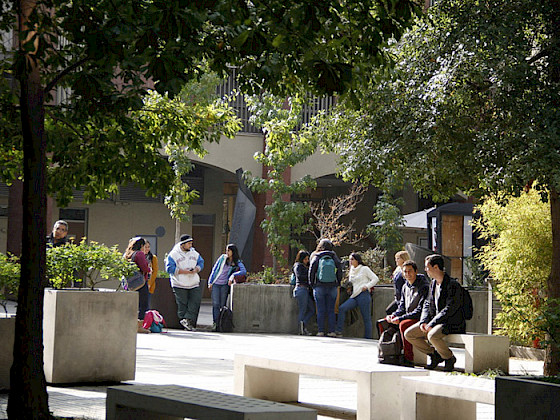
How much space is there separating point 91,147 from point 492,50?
4.98 m

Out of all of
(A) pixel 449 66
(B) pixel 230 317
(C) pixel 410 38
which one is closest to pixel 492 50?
(A) pixel 449 66

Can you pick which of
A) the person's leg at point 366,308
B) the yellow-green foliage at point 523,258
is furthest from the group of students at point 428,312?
the person's leg at point 366,308

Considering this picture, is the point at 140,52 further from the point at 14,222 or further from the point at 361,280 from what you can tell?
the point at 14,222

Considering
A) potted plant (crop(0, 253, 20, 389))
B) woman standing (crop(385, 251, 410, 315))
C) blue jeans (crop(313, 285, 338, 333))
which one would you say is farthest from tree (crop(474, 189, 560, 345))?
potted plant (crop(0, 253, 20, 389))

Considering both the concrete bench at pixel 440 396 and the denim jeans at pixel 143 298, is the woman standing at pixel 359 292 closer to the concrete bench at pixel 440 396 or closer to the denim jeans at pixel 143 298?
the denim jeans at pixel 143 298

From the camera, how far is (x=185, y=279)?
18.1 meters

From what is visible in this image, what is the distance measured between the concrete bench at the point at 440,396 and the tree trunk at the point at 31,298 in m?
2.64

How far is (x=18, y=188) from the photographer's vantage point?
2595 centimetres

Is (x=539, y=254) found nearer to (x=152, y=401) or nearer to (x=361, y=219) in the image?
(x=152, y=401)

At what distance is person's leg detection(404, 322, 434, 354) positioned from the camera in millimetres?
12109

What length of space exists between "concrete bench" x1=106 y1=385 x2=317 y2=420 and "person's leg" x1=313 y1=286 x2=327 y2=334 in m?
12.2

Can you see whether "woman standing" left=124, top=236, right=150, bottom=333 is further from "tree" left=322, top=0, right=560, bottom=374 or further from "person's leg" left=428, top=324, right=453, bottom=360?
"person's leg" left=428, top=324, right=453, bottom=360

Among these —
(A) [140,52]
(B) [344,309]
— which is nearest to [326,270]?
(B) [344,309]

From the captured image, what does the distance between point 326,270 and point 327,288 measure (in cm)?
35
